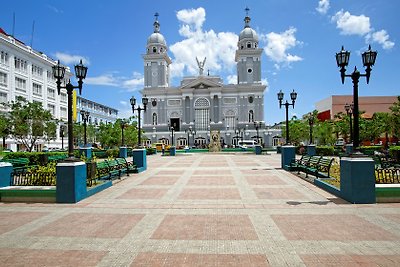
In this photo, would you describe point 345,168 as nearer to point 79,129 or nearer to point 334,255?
point 334,255

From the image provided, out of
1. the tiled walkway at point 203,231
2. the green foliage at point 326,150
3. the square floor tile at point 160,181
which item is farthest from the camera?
the green foliage at point 326,150

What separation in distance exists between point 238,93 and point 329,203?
70315 millimetres


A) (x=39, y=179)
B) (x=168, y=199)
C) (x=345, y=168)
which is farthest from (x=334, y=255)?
(x=39, y=179)

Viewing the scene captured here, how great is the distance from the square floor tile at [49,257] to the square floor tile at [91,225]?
2.85 ft

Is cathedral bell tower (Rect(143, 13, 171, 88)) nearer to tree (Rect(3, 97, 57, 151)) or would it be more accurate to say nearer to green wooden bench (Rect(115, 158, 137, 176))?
tree (Rect(3, 97, 57, 151))

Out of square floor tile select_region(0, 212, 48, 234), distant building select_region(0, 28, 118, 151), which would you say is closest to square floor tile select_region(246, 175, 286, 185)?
square floor tile select_region(0, 212, 48, 234)

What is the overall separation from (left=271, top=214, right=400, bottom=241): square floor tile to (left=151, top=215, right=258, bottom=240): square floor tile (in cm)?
89

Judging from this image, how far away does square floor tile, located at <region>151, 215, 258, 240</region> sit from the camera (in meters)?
6.13

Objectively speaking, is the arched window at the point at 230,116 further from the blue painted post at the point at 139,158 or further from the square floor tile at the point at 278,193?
the square floor tile at the point at 278,193

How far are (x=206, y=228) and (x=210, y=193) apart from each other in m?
4.00

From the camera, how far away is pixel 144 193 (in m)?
10.9

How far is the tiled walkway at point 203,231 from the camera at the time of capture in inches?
200

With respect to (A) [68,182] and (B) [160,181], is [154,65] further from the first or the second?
(A) [68,182]

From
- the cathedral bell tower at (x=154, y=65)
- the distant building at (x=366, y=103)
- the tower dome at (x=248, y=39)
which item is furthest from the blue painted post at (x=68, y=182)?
the distant building at (x=366, y=103)
